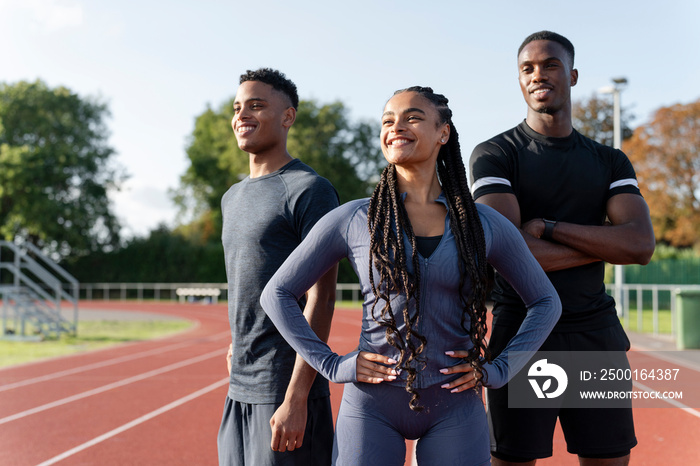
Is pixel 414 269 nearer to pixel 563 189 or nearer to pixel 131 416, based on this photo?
pixel 563 189

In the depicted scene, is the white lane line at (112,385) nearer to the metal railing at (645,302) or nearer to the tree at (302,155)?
the metal railing at (645,302)

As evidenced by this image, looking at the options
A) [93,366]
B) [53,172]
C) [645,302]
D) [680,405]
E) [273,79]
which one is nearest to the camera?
[273,79]

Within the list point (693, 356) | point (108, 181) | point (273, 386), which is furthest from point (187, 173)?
point (273, 386)

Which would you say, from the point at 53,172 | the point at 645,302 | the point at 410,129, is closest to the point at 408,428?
the point at 410,129

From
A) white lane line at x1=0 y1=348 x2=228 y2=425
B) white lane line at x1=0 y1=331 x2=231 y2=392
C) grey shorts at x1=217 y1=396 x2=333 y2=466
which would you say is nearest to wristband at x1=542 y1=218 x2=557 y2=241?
grey shorts at x1=217 y1=396 x2=333 y2=466

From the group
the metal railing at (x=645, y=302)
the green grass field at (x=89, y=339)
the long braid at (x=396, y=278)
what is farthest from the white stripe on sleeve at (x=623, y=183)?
the green grass field at (x=89, y=339)

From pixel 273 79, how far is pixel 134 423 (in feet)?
16.2

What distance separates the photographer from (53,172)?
3506 cm

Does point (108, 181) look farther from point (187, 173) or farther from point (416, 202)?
point (416, 202)

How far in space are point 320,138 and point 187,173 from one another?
1108cm

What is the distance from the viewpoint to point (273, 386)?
8.07 ft

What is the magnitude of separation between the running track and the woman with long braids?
12.2 ft

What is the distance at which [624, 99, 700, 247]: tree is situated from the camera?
28.5 meters

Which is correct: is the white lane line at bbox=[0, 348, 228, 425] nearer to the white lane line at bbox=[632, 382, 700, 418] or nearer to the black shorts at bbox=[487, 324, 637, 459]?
the black shorts at bbox=[487, 324, 637, 459]
